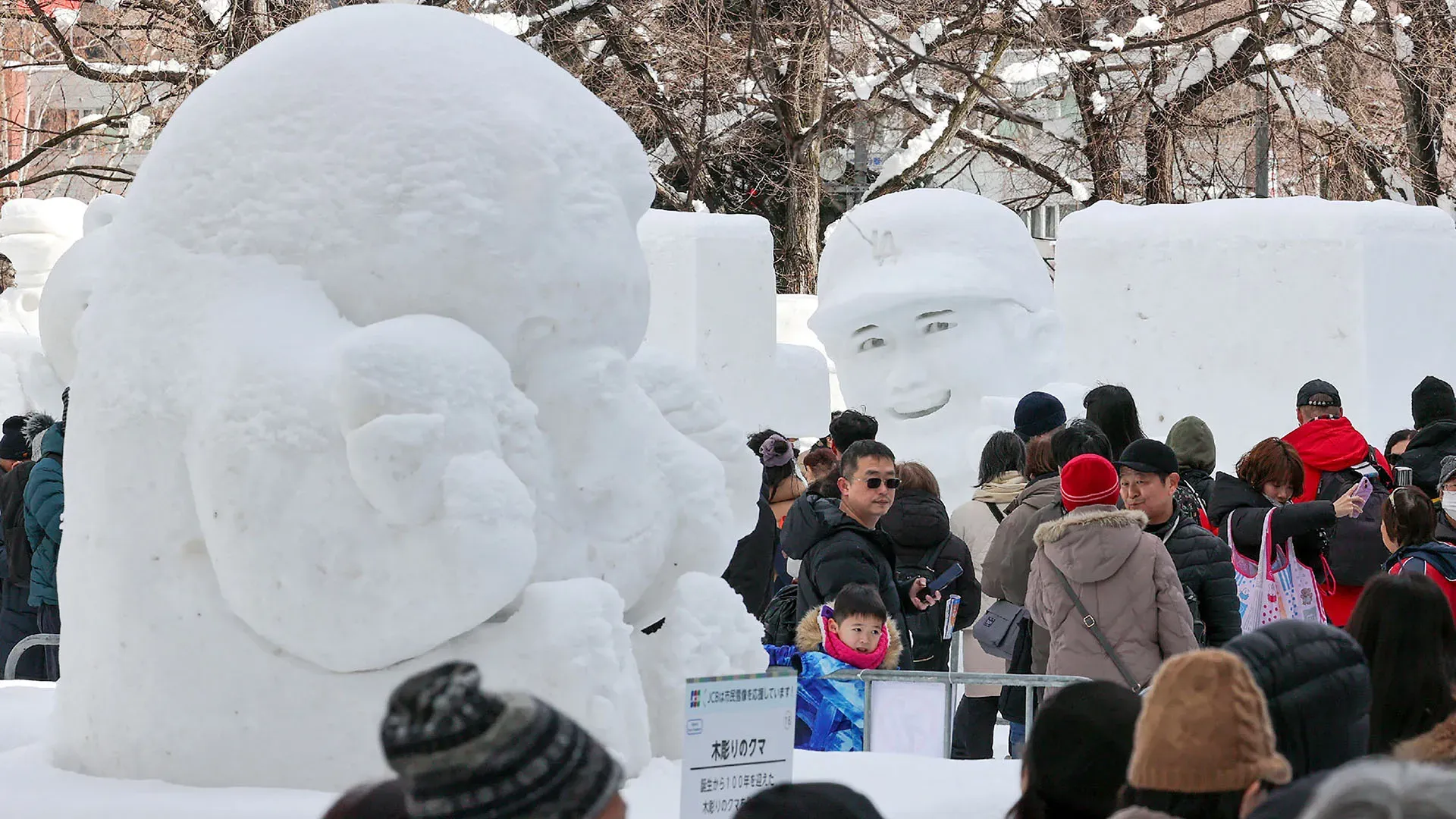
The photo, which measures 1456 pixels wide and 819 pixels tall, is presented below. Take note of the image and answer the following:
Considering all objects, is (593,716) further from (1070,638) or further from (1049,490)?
(1049,490)

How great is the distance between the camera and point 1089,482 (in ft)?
16.1

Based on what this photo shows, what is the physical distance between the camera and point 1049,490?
5.61 metres

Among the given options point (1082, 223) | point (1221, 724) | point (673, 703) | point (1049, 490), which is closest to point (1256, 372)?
point (1082, 223)

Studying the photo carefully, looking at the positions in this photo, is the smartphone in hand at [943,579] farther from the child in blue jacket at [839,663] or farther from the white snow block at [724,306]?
the white snow block at [724,306]

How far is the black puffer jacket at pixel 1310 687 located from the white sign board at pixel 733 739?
85 cm

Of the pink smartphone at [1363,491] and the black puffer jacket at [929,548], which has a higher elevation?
the pink smartphone at [1363,491]

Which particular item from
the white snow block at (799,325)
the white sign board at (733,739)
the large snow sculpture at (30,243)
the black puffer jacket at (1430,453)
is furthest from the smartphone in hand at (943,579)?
the large snow sculpture at (30,243)

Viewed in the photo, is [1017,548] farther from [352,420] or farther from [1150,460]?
[352,420]

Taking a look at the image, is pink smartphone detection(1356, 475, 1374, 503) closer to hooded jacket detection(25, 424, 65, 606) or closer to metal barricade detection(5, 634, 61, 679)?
metal barricade detection(5, 634, 61, 679)

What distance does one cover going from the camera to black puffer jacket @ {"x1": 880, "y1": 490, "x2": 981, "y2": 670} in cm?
587

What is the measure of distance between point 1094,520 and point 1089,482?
14 centimetres

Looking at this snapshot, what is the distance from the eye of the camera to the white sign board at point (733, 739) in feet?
10.5

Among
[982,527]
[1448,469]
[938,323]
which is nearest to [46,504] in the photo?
[982,527]

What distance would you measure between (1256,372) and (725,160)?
384 inches
